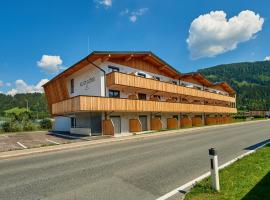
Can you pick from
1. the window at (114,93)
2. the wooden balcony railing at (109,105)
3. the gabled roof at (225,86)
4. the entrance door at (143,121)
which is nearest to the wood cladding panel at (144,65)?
the window at (114,93)

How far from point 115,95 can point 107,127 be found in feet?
16.5

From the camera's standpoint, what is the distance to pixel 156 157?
1068 cm

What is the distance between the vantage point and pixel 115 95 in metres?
28.6

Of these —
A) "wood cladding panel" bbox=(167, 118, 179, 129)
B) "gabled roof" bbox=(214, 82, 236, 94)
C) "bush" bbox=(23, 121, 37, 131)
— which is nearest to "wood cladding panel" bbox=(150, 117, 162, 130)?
"wood cladding panel" bbox=(167, 118, 179, 129)

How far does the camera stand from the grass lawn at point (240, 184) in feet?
17.3

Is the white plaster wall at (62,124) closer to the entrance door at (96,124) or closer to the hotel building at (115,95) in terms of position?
the hotel building at (115,95)

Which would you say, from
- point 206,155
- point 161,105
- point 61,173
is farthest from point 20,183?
point 161,105

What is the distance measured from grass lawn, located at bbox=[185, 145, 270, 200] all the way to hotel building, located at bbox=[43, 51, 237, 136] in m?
16.5

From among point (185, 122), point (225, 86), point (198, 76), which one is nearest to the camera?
point (185, 122)

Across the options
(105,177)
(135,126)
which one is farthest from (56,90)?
(105,177)

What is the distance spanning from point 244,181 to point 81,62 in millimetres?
23773

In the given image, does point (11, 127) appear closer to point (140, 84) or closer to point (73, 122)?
point (73, 122)

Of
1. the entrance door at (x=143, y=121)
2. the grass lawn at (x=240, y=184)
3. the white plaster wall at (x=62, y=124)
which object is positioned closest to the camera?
the grass lawn at (x=240, y=184)

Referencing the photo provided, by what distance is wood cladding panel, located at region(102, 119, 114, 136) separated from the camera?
24.5m
